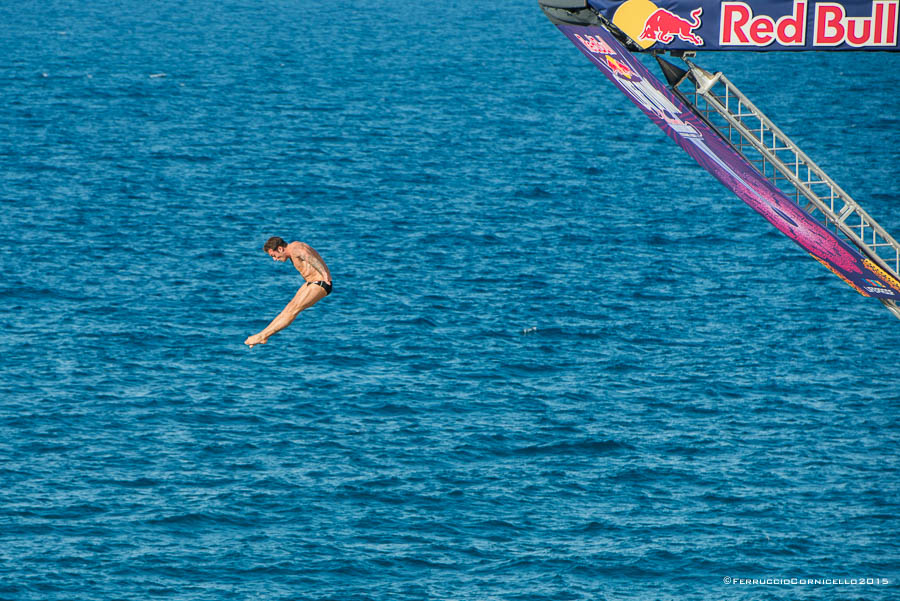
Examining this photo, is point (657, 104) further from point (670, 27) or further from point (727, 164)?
point (670, 27)

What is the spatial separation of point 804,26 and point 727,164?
5.09 metres

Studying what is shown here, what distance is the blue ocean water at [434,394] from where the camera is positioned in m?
85.3

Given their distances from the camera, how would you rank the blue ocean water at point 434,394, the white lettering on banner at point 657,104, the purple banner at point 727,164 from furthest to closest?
the blue ocean water at point 434,394 < the white lettering on banner at point 657,104 < the purple banner at point 727,164

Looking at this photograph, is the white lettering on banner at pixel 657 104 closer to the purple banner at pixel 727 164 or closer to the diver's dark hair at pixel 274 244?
the purple banner at pixel 727 164

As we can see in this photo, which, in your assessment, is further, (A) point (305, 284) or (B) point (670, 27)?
(B) point (670, 27)

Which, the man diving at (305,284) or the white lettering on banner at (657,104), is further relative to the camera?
the white lettering on banner at (657,104)

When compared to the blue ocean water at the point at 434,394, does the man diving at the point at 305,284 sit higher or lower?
higher

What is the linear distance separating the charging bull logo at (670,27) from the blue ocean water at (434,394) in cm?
5295

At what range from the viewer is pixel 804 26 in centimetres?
3694

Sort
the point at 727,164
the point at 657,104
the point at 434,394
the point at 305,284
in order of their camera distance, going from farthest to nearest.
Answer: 1. the point at 434,394
2. the point at 657,104
3. the point at 727,164
4. the point at 305,284

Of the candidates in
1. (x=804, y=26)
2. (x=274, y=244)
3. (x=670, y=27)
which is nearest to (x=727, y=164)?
(x=804, y=26)

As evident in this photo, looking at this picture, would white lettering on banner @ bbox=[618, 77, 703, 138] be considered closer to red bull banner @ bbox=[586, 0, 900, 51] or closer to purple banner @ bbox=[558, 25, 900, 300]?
purple banner @ bbox=[558, 25, 900, 300]

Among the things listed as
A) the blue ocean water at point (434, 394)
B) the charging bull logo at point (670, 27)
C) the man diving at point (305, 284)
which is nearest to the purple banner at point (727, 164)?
the charging bull logo at point (670, 27)

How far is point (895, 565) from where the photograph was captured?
85.5 m
